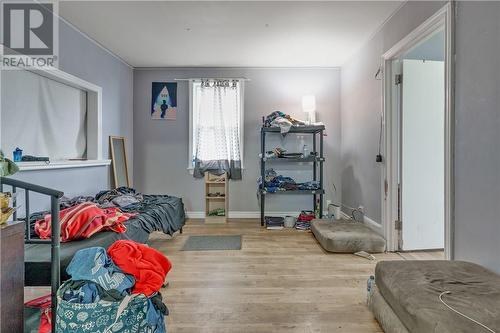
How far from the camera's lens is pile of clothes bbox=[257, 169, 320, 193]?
4.27 m

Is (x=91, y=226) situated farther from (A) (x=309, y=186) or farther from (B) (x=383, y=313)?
(A) (x=309, y=186)

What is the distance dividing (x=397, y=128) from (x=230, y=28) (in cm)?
221

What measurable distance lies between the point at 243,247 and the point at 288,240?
2.10ft

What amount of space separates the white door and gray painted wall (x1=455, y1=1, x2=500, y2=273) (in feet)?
3.61

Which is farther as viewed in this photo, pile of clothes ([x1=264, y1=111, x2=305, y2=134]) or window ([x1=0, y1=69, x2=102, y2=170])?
pile of clothes ([x1=264, y1=111, x2=305, y2=134])

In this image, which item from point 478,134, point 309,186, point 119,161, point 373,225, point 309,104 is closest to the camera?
point 478,134

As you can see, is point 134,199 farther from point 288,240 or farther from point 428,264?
point 428,264

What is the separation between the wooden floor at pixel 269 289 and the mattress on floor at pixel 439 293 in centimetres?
39

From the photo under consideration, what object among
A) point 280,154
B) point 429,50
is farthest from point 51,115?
point 429,50

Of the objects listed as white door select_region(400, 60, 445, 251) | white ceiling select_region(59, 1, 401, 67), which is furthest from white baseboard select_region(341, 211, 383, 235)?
white ceiling select_region(59, 1, 401, 67)

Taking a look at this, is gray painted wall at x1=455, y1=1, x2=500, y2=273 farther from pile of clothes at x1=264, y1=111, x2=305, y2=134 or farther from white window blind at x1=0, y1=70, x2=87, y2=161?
white window blind at x1=0, y1=70, x2=87, y2=161

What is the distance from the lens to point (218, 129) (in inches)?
186

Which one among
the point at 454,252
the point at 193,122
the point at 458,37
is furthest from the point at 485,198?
the point at 193,122

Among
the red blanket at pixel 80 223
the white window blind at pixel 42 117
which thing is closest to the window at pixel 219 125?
the white window blind at pixel 42 117
